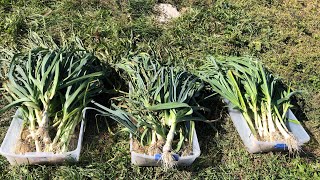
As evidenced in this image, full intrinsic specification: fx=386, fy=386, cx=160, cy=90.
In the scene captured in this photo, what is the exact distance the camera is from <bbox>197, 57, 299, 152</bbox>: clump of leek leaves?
2.76 metres

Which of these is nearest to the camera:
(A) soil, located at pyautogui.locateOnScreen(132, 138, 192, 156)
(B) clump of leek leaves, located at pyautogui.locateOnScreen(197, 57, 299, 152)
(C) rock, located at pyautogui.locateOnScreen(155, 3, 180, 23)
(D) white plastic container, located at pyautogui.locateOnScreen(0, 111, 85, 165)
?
(D) white plastic container, located at pyautogui.locateOnScreen(0, 111, 85, 165)

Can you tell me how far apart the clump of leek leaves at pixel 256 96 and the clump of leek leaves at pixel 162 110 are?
→ 7.8 inches

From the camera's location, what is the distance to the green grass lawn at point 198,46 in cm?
260

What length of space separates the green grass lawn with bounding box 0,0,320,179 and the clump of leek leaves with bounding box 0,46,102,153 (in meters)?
0.20

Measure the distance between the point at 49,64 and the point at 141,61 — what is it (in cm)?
72

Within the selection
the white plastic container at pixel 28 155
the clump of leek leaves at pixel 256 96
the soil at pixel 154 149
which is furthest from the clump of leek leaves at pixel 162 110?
the white plastic container at pixel 28 155

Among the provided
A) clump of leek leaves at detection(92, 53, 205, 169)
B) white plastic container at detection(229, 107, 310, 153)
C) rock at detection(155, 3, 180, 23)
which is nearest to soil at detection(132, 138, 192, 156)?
clump of leek leaves at detection(92, 53, 205, 169)

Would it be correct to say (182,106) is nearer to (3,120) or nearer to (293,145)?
(293,145)

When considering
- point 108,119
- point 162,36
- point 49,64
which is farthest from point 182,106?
point 162,36

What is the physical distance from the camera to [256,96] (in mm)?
2791

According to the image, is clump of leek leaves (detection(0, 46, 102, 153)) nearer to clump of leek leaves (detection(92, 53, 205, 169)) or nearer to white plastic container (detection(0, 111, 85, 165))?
white plastic container (detection(0, 111, 85, 165))

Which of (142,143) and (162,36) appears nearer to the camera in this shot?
(142,143)

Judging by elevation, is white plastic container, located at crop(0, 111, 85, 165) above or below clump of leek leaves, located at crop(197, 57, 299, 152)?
below

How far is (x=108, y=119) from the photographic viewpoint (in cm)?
288
